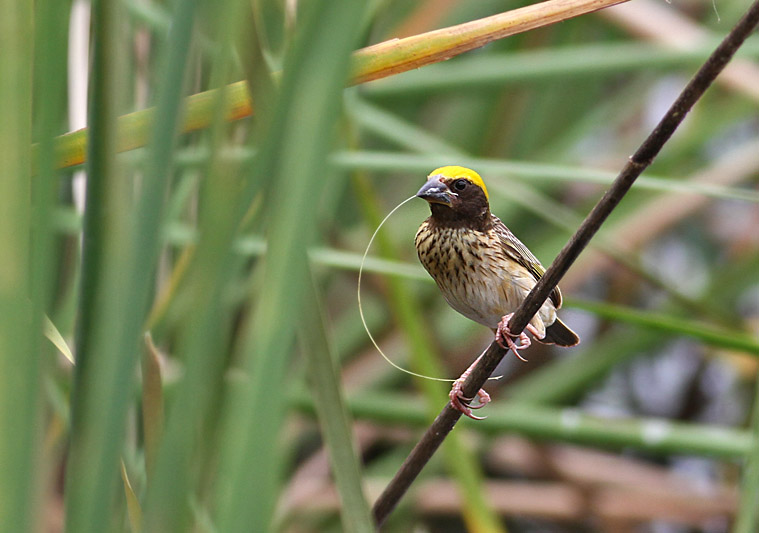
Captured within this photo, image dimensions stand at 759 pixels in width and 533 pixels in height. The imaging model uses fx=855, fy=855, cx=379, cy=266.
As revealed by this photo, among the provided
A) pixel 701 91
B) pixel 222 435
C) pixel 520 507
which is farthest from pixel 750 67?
pixel 222 435

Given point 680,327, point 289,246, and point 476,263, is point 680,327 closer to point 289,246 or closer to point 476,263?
point 476,263

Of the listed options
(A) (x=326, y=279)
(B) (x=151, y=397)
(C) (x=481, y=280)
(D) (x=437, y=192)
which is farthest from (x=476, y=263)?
(A) (x=326, y=279)

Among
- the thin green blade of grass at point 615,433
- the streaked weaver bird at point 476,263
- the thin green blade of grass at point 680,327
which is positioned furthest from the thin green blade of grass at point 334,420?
the thin green blade of grass at point 615,433

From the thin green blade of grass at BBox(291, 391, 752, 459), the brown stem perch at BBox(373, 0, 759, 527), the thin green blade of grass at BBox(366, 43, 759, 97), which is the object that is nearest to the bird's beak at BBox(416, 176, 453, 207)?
the brown stem perch at BBox(373, 0, 759, 527)

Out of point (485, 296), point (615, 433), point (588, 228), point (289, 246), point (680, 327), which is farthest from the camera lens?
point (615, 433)

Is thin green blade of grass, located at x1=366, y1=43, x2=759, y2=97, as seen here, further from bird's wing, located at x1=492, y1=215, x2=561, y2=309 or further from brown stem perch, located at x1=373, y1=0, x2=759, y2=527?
brown stem perch, located at x1=373, y1=0, x2=759, y2=527
